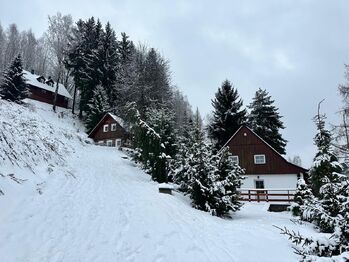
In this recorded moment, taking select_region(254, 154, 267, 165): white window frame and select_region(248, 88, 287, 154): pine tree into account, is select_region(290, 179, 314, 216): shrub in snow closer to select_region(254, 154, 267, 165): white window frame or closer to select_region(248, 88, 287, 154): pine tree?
select_region(254, 154, 267, 165): white window frame

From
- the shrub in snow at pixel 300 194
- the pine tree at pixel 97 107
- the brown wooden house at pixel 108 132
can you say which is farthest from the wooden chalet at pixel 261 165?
the pine tree at pixel 97 107

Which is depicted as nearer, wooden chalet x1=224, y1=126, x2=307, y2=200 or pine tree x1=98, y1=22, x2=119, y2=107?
wooden chalet x1=224, y1=126, x2=307, y2=200

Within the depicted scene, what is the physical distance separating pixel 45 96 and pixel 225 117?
31107mm

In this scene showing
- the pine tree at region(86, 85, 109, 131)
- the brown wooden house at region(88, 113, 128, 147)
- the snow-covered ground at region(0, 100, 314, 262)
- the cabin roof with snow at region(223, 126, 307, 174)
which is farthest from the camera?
the pine tree at region(86, 85, 109, 131)

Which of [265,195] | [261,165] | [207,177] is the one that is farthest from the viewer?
[261,165]

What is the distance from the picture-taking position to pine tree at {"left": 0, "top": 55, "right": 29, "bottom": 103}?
30.6m

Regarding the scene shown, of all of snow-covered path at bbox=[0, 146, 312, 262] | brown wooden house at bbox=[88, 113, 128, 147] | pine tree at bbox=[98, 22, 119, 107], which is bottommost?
snow-covered path at bbox=[0, 146, 312, 262]

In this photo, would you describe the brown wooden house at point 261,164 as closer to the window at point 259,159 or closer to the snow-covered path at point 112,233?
the window at point 259,159

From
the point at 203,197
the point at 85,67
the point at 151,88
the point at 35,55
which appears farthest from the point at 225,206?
the point at 35,55

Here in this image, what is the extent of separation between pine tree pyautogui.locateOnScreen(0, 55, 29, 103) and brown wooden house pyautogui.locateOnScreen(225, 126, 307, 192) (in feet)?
78.9

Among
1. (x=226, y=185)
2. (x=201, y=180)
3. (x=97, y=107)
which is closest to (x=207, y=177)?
(x=201, y=180)

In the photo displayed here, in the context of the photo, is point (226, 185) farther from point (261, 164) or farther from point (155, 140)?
point (261, 164)

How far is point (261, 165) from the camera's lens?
26156 mm

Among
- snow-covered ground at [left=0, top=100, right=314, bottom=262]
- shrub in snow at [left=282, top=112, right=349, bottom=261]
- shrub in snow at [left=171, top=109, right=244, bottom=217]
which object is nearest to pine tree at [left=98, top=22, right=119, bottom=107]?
shrub in snow at [left=171, top=109, right=244, bottom=217]
